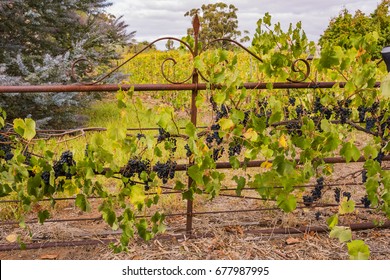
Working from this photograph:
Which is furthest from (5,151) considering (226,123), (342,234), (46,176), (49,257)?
(342,234)

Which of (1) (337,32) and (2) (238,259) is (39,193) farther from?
(1) (337,32)

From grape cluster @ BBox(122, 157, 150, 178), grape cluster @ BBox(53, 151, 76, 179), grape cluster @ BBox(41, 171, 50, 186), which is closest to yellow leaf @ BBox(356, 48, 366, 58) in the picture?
grape cluster @ BBox(122, 157, 150, 178)

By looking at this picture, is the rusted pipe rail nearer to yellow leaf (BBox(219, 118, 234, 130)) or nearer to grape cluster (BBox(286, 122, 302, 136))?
grape cluster (BBox(286, 122, 302, 136))

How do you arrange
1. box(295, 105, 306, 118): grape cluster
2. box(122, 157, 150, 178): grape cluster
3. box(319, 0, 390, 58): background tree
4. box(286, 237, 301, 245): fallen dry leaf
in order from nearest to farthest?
box(122, 157, 150, 178): grape cluster < box(295, 105, 306, 118): grape cluster < box(286, 237, 301, 245): fallen dry leaf < box(319, 0, 390, 58): background tree

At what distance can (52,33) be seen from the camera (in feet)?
20.1

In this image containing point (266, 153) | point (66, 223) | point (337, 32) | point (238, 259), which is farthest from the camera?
point (337, 32)

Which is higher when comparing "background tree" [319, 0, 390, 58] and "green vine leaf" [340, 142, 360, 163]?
"background tree" [319, 0, 390, 58]

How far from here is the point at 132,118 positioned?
6.38 m

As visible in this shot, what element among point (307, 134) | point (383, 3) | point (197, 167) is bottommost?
point (197, 167)

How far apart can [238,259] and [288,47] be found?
1.24 m


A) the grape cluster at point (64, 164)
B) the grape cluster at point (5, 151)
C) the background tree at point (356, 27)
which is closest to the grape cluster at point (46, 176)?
→ the grape cluster at point (64, 164)

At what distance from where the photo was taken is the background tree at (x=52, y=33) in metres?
5.38

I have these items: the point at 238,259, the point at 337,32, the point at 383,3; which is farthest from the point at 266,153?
the point at 383,3

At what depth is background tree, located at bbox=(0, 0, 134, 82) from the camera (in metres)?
5.38
